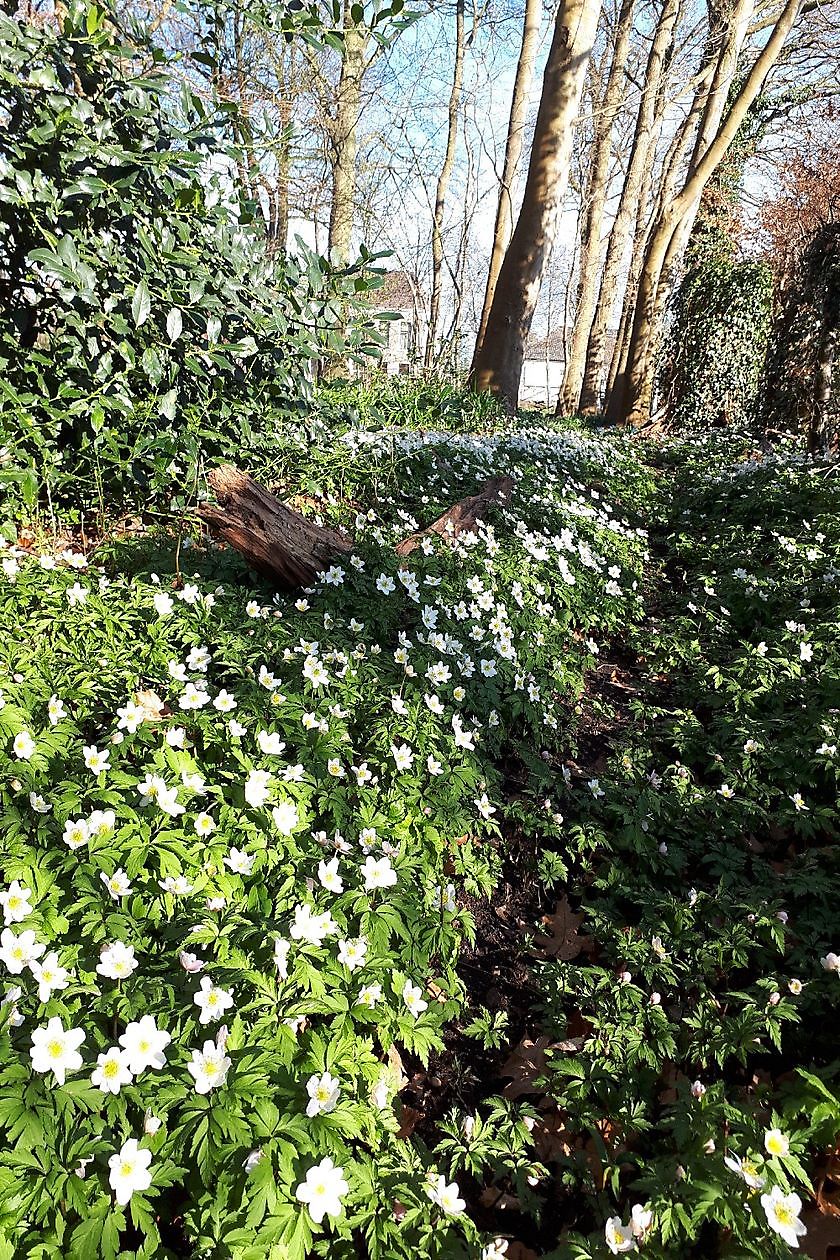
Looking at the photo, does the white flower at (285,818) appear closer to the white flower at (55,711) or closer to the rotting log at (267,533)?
the white flower at (55,711)

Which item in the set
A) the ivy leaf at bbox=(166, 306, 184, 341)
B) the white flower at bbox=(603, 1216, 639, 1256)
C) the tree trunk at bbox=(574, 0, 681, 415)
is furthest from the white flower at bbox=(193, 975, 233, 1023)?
the tree trunk at bbox=(574, 0, 681, 415)

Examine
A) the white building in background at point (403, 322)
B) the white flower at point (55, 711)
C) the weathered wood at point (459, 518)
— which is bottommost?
the white flower at point (55, 711)

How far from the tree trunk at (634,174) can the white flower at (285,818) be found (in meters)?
14.5

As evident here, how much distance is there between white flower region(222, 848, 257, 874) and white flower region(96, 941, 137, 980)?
0.35m

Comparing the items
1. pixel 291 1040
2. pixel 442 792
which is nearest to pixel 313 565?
pixel 442 792

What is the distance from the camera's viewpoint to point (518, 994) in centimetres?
234

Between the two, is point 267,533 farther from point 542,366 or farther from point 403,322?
point 542,366

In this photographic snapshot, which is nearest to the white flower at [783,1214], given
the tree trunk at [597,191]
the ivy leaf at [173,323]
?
the ivy leaf at [173,323]

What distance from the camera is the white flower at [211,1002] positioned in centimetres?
154

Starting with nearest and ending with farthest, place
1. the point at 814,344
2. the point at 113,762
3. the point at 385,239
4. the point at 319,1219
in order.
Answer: the point at 319,1219 → the point at 113,762 → the point at 814,344 → the point at 385,239

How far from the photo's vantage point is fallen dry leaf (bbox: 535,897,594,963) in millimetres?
2480

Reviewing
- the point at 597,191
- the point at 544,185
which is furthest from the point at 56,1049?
the point at 597,191

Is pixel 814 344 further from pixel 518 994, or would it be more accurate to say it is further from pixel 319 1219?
pixel 319 1219

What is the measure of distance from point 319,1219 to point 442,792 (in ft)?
4.37
